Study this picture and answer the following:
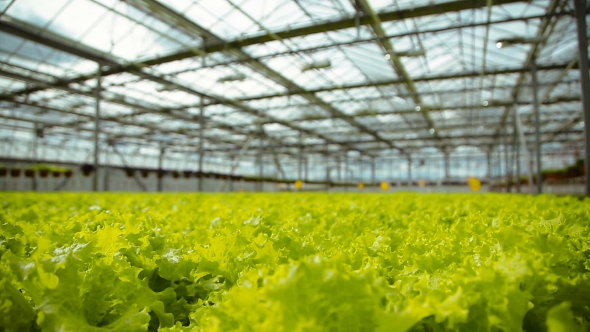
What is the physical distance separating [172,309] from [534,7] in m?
13.4

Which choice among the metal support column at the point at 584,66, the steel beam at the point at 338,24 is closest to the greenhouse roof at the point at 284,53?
the steel beam at the point at 338,24

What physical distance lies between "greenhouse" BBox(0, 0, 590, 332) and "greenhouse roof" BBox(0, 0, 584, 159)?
0.09 metres

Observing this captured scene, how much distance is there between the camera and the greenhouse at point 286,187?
104 cm

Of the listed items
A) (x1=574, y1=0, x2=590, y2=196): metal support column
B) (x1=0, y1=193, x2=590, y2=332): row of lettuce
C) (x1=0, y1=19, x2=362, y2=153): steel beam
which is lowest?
(x1=0, y1=193, x2=590, y2=332): row of lettuce

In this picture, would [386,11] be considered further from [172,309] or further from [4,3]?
[172,309]

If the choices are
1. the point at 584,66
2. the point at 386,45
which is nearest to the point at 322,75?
the point at 386,45

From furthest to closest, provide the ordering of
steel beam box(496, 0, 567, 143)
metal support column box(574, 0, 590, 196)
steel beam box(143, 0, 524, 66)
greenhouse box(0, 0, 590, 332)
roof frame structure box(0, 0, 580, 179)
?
roof frame structure box(0, 0, 580, 179), steel beam box(496, 0, 567, 143), steel beam box(143, 0, 524, 66), metal support column box(574, 0, 590, 196), greenhouse box(0, 0, 590, 332)

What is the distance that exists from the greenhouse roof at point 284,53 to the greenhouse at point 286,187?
0.09 metres

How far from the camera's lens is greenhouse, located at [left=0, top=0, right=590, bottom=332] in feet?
3.43

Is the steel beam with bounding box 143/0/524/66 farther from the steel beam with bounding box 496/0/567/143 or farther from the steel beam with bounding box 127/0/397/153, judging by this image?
the steel beam with bounding box 496/0/567/143

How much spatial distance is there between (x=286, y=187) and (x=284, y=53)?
70.2ft

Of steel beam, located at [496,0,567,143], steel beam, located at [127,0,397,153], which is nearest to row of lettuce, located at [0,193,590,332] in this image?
steel beam, located at [127,0,397,153]

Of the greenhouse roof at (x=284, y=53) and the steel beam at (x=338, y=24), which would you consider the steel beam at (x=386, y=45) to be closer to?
the greenhouse roof at (x=284, y=53)

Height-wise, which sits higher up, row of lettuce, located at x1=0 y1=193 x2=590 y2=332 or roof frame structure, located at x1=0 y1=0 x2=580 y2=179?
roof frame structure, located at x1=0 y1=0 x2=580 y2=179
